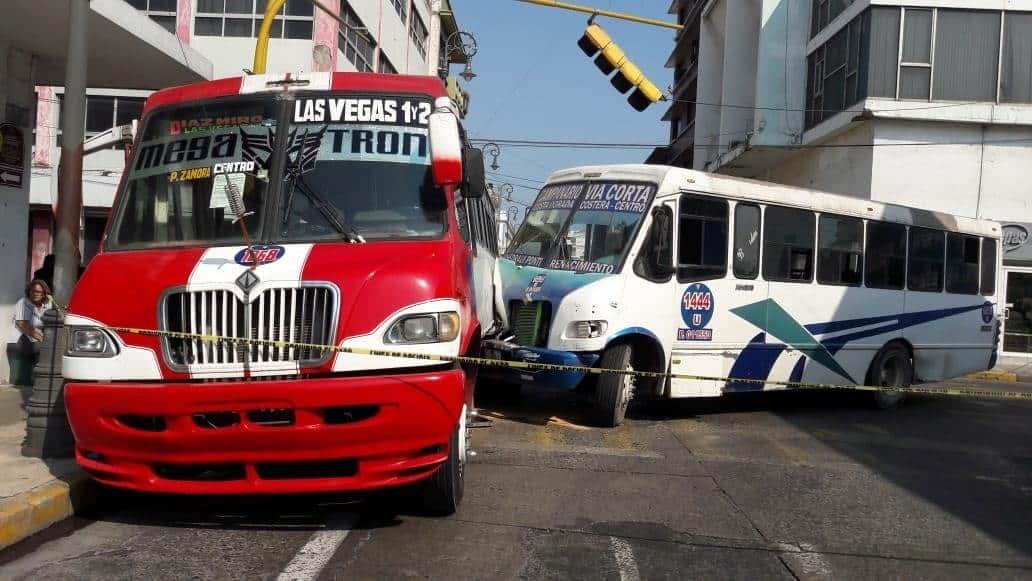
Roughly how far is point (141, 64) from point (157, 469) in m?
8.08

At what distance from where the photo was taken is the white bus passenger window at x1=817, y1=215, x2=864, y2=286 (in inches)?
462

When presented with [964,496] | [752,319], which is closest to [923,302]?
[752,319]

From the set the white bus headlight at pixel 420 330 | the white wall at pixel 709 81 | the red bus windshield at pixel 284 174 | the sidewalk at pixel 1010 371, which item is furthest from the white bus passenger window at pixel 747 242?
the white wall at pixel 709 81

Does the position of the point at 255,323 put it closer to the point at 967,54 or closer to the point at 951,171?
the point at 951,171

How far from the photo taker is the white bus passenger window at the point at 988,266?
14.0m

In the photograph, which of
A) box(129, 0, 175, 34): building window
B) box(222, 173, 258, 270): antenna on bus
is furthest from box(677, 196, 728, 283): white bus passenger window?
box(129, 0, 175, 34): building window

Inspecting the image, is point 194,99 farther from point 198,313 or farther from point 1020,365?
point 1020,365

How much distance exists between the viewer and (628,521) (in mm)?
5879

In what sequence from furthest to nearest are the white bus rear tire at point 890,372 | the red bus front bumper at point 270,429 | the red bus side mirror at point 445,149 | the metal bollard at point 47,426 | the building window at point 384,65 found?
the building window at point 384,65
the white bus rear tire at point 890,372
the metal bollard at point 47,426
the red bus side mirror at point 445,149
the red bus front bumper at point 270,429

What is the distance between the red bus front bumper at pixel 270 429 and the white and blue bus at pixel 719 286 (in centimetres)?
451

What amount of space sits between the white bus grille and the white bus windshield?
5.17 metres

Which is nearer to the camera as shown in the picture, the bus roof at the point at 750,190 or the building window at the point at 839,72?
the bus roof at the point at 750,190

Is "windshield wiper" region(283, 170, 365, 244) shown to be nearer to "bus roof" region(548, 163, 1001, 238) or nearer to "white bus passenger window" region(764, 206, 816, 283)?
"bus roof" region(548, 163, 1001, 238)

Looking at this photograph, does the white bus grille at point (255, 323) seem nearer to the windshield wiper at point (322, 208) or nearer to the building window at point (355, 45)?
Result: the windshield wiper at point (322, 208)
